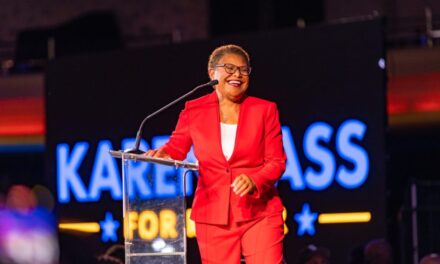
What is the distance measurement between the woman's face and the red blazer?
0.20ft

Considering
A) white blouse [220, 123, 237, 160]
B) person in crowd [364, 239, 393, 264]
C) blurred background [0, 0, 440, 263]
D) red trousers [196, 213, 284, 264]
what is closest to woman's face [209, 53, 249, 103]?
white blouse [220, 123, 237, 160]

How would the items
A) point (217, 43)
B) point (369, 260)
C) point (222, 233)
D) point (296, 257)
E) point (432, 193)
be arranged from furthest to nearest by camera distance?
point (432, 193) → point (217, 43) → point (296, 257) → point (369, 260) → point (222, 233)

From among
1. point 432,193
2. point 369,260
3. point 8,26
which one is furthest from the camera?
point 8,26

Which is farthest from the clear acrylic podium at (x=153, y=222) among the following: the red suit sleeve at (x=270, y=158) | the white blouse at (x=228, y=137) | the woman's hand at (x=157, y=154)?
the red suit sleeve at (x=270, y=158)

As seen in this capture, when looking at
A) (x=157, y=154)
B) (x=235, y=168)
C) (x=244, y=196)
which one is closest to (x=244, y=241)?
(x=244, y=196)

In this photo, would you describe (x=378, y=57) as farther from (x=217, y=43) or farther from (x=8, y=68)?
(x=8, y=68)

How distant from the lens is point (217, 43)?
9141 millimetres

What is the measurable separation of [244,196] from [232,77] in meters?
0.54

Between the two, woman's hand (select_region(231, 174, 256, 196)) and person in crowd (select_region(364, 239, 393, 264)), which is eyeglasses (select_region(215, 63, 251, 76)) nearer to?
woman's hand (select_region(231, 174, 256, 196))

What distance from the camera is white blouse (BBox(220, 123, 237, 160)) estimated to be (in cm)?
463

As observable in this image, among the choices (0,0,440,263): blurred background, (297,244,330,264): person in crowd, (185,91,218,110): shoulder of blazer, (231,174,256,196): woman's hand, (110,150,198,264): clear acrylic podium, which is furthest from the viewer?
(0,0,440,263): blurred background

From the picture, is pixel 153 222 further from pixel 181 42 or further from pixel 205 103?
pixel 181 42

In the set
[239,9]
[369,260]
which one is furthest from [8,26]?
[369,260]

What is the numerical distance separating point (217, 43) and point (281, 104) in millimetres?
857
